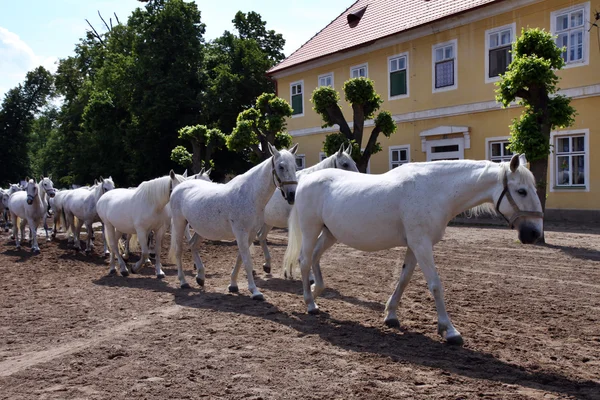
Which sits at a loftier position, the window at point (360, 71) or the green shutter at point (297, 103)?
the window at point (360, 71)

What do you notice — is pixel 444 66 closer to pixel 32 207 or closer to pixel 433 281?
pixel 32 207

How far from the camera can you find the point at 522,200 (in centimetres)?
507

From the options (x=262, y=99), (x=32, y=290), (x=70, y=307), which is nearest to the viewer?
(x=70, y=307)

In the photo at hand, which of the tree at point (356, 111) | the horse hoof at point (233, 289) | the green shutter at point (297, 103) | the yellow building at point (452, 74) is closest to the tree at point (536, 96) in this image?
the yellow building at point (452, 74)

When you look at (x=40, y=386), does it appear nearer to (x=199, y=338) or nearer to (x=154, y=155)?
(x=199, y=338)

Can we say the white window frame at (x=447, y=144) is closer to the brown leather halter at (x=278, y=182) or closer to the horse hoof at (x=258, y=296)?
the brown leather halter at (x=278, y=182)

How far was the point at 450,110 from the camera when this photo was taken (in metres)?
21.4

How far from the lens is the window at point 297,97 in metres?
29.1

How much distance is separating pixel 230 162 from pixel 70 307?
28.6 m

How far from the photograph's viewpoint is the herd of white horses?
5246mm

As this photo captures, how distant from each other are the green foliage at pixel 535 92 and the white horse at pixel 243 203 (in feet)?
25.1

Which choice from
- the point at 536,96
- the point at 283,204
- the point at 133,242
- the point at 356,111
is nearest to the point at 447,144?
the point at 356,111

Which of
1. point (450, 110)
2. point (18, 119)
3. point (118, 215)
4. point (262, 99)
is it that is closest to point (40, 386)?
point (118, 215)

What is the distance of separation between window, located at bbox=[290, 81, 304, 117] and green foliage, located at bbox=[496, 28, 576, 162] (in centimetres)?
1663
